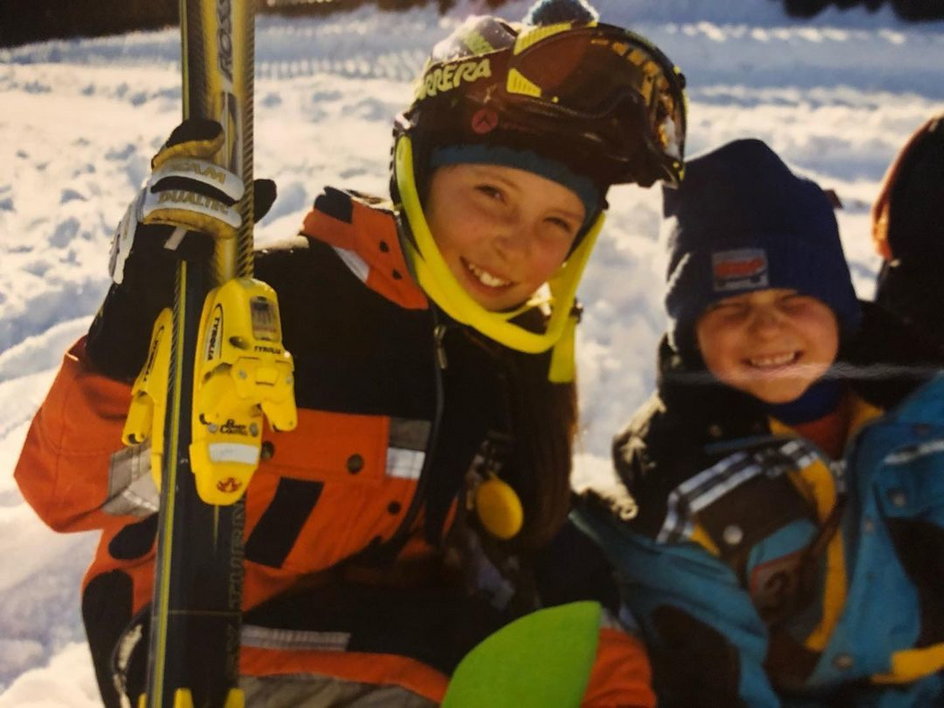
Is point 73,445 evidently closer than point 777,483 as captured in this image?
Yes

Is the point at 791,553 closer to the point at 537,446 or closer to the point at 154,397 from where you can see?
the point at 537,446

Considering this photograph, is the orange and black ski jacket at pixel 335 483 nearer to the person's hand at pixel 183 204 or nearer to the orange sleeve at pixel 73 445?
the orange sleeve at pixel 73 445

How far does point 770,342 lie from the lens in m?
1.51

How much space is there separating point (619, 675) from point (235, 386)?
0.85 metres

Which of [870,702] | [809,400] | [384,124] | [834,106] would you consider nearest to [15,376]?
[809,400]

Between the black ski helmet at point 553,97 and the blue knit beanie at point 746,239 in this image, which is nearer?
the black ski helmet at point 553,97

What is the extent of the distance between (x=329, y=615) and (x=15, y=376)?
1441 mm

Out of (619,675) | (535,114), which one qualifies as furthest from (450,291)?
(619,675)

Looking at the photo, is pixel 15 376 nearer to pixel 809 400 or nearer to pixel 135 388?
pixel 135 388

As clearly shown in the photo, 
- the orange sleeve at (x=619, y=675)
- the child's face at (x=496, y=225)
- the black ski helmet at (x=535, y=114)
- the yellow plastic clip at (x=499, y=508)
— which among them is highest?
the black ski helmet at (x=535, y=114)

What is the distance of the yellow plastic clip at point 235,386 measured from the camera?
99cm

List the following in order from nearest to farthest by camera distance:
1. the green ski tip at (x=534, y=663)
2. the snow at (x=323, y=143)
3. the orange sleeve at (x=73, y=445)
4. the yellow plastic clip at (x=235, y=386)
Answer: the yellow plastic clip at (x=235, y=386)
the orange sleeve at (x=73, y=445)
the green ski tip at (x=534, y=663)
the snow at (x=323, y=143)

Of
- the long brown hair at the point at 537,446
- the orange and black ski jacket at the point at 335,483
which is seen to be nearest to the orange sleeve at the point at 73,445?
the orange and black ski jacket at the point at 335,483

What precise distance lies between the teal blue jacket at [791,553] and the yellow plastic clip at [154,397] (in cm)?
86
